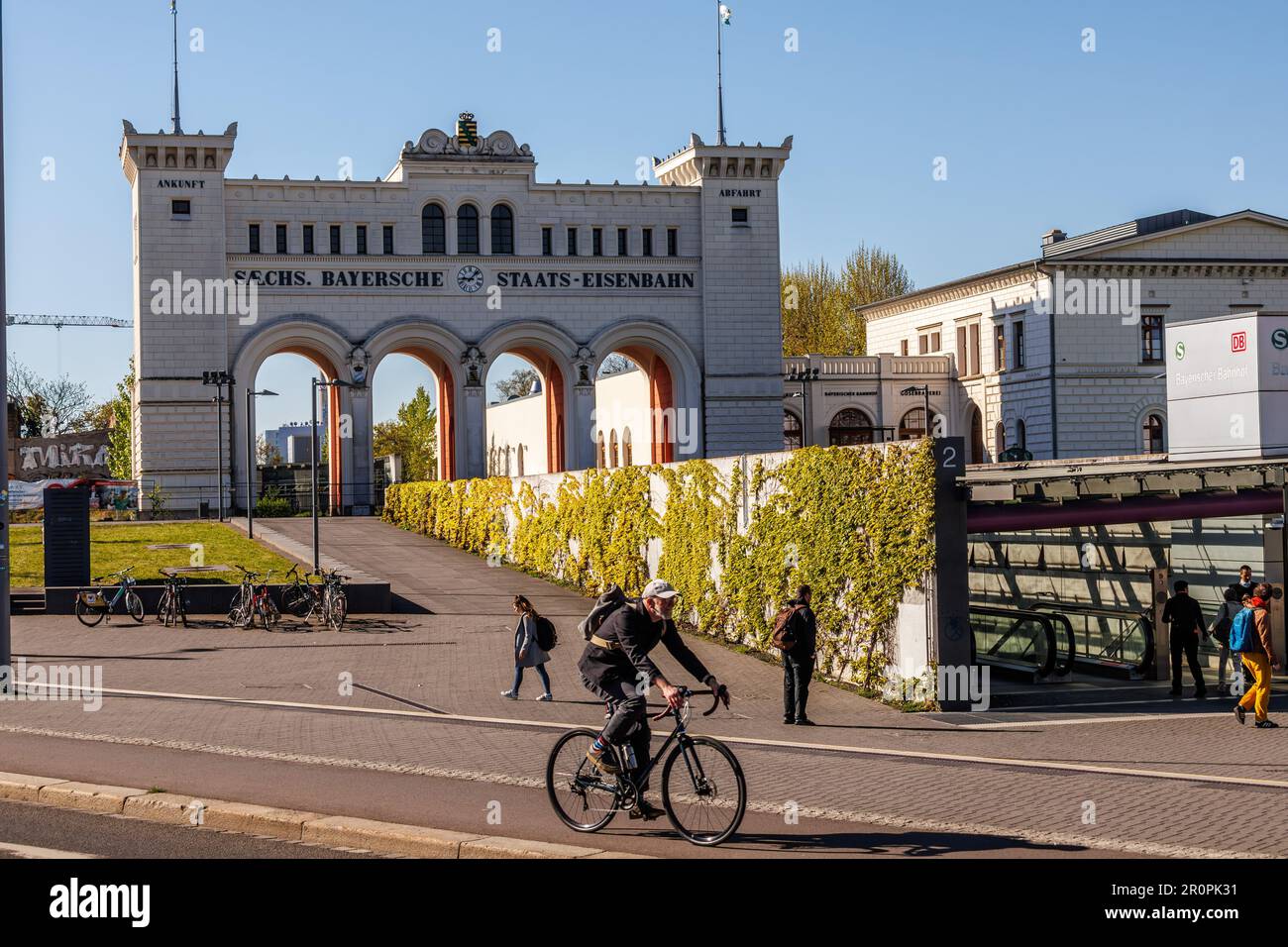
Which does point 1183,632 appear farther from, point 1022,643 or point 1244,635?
point 1244,635

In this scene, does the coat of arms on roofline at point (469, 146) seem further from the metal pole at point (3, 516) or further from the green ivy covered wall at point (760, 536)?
the metal pole at point (3, 516)

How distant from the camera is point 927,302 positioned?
7456 centimetres

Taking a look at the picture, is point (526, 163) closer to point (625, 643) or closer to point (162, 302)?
point (162, 302)

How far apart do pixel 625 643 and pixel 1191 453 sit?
21277 millimetres

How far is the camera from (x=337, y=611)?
2827 cm

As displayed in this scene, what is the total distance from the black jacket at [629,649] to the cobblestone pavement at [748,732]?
5.78 feet

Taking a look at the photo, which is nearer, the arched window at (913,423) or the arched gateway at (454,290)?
the arched gateway at (454,290)

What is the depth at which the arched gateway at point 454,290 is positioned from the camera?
55.4 metres

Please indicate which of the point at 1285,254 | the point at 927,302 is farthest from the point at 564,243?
the point at 1285,254

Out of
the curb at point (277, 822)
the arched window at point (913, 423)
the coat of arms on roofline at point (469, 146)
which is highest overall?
the coat of arms on roofline at point (469, 146)

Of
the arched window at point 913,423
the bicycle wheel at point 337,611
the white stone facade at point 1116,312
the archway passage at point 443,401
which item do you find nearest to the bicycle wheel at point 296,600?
the bicycle wheel at point 337,611

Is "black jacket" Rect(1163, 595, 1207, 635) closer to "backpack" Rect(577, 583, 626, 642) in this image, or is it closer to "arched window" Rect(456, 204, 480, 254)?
"backpack" Rect(577, 583, 626, 642)

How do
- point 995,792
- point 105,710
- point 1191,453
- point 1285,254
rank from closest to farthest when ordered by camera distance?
1. point 995,792
2. point 105,710
3. point 1191,453
4. point 1285,254

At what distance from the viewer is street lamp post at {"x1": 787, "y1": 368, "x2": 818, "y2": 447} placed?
56812 mm
